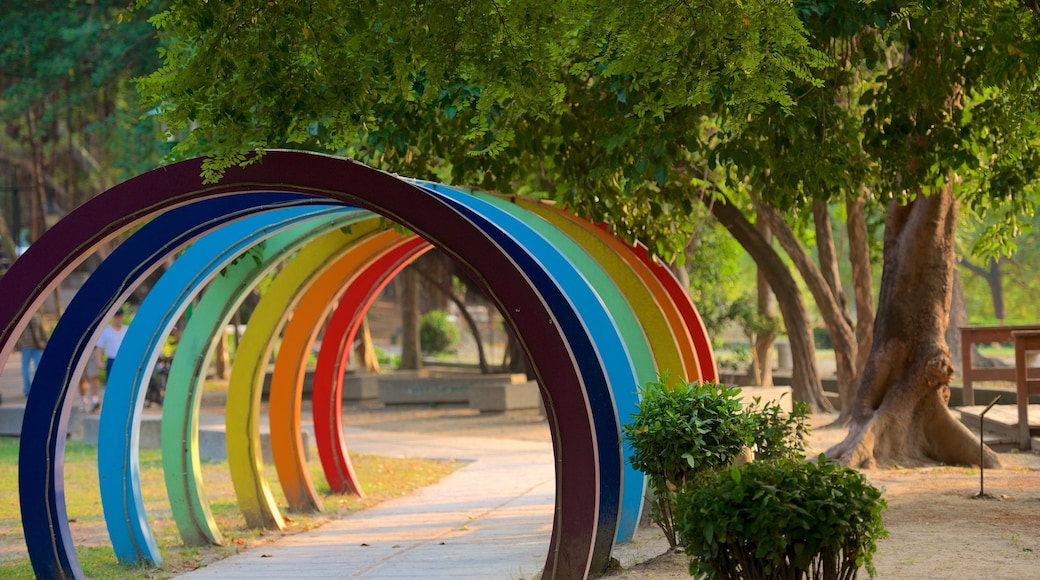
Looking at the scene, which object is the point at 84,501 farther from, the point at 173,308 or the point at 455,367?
the point at 455,367

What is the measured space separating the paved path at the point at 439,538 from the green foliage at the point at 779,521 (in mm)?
2749

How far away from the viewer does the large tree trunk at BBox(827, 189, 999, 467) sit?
1136cm

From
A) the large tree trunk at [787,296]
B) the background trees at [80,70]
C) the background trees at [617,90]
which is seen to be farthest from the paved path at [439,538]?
the background trees at [80,70]

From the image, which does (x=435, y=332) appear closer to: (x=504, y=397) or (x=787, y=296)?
(x=504, y=397)

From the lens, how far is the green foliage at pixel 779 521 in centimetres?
432

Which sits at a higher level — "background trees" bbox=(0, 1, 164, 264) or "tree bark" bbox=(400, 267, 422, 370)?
"background trees" bbox=(0, 1, 164, 264)

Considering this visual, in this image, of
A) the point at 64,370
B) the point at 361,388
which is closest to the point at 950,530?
the point at 64,370

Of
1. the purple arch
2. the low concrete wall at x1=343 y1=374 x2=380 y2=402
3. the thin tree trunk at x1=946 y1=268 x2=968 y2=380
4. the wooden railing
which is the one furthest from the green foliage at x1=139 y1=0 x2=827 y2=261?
the thin tree trunk at x1=946 y1=268 x2=968 y2=380

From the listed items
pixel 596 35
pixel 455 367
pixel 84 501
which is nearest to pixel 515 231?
pixel 596 35

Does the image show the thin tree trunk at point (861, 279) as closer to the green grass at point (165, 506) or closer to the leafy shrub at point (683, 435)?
the green grass at point (165, 506)

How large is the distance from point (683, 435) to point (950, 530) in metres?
2.38

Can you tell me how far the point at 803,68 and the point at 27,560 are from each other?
6697 millimetres

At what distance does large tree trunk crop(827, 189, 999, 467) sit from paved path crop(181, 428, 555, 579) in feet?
11.8

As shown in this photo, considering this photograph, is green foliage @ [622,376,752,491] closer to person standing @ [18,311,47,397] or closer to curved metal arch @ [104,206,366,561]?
curved metal arch @ [104,206,366,561]
